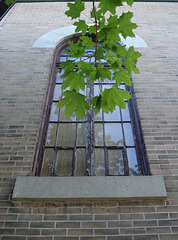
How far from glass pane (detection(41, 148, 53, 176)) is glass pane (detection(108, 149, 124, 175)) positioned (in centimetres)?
92

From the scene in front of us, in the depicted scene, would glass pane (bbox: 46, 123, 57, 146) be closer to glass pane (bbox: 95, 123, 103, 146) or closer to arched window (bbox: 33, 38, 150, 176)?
arched window (bbox: 33, 38, 150, 176)

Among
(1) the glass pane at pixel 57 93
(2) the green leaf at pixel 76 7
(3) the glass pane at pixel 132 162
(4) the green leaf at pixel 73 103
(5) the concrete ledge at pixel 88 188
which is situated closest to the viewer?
(4) the green leaf at pixel 73 103

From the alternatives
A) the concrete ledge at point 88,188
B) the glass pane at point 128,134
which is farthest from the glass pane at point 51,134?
the glass pane at point 128,134

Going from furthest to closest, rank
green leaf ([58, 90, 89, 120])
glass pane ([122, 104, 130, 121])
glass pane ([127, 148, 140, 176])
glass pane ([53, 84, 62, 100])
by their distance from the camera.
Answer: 1. glass pane ([53, 84, 62, 100])
2. glass pane ([122, 104, 130, 121])
3. glass pane ([127, 148, 140, 176])
4. green leaf ([58, 90, 89, 120])

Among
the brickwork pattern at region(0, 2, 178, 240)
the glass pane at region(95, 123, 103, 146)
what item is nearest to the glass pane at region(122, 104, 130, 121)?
the brickwork pattern at region(0, 2, 178, 240)

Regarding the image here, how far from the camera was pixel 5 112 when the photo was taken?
377 centimetres

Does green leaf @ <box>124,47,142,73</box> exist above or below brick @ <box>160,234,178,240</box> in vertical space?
above

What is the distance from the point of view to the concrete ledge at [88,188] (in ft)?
8.92

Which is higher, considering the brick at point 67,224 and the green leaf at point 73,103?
the green leaf at point 73,103

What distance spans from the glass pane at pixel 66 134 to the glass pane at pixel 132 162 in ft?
3.09

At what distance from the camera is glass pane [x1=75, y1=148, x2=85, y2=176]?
3301 millimetres

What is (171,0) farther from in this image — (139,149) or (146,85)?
(139,149)

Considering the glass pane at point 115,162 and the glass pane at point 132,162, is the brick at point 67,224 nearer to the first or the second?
the glass pane at point 115,162

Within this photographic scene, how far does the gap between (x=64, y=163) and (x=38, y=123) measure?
80 cm
